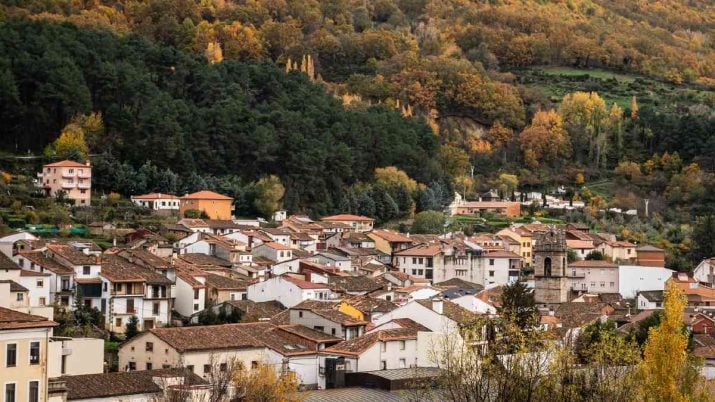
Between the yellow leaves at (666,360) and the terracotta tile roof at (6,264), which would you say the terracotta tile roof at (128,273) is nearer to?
the terracotta tile roof at (6,264)

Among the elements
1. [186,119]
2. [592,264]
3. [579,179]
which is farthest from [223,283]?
[579,179]

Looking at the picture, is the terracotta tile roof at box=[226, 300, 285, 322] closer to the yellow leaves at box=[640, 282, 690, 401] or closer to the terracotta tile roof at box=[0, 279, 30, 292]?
the terracotta tile roof at box=[0, 279, 30, 292]

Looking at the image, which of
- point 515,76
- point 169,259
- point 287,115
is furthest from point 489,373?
point 515,76

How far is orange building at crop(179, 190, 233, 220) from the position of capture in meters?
85.9

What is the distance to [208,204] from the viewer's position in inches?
3398

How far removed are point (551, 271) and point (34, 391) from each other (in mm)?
49056

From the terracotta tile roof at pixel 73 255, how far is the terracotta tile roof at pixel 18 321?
95.4 ft

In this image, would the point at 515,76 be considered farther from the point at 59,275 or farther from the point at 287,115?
the point at 59,275

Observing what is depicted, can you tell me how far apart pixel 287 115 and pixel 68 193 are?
2479 cm

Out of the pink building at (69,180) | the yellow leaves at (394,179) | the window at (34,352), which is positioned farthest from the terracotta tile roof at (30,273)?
the yellow leaves at (394,179)

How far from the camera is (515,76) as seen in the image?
514 ft

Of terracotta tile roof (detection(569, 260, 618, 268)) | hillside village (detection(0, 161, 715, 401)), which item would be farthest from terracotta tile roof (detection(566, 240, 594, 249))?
terracotta tile roof (detection(569, 260, 618, 268))

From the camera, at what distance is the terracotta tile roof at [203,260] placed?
67.8m

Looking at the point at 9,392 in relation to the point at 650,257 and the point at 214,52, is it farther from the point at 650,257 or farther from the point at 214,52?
the point at 214,52
